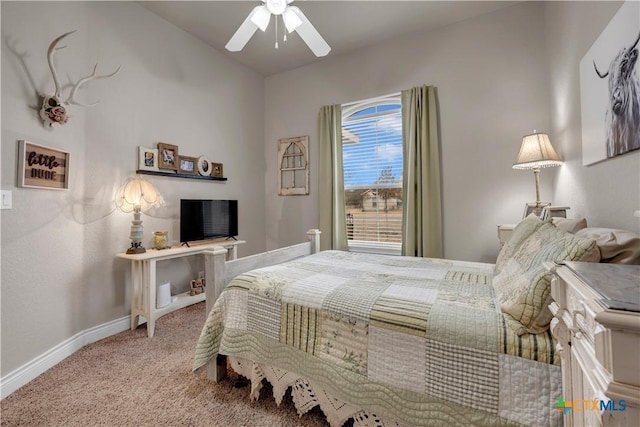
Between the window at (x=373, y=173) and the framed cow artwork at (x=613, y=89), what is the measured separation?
1.77 meters

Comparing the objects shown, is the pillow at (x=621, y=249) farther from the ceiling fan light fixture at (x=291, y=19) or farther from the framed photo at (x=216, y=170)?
the framed photo at (x=216, y=170)

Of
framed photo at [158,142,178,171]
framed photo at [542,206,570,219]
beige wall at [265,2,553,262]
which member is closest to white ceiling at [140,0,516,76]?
beige wall at [265,2,553,262]

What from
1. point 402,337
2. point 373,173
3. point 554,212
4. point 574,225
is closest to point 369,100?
point 373,173

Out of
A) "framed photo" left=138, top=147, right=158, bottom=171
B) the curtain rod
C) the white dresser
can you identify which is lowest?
the white dresser

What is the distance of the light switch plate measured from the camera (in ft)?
5.22

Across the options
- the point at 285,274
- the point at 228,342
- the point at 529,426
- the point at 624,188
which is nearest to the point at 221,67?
the point at 285,274

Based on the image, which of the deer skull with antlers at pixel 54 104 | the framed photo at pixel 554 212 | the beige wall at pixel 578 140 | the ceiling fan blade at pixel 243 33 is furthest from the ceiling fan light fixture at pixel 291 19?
the framed photo at pixel 554 212

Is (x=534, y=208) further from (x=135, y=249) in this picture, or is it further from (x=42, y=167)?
(x=42, y=167)

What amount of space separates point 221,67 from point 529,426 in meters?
4.06

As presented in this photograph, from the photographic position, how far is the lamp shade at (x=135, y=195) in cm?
238

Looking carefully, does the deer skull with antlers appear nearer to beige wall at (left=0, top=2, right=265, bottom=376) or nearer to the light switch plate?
beige wall at (left=0, top=2, right=265, bottom=376)

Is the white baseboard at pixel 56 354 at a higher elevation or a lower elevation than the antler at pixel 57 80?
lower

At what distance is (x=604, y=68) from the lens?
4.74ft

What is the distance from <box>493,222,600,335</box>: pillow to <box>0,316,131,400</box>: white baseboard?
2.61m
